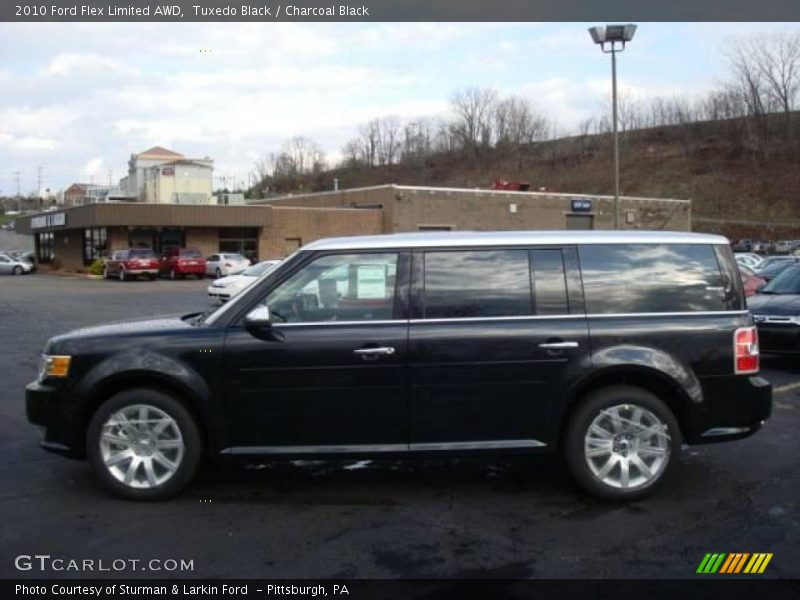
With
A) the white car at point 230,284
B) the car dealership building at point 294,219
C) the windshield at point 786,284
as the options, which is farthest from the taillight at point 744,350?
the car dealership building at point 294,219

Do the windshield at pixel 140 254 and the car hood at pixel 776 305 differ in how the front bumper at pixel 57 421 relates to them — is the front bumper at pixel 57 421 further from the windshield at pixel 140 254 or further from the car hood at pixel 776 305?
the windshield at pixel 140 254

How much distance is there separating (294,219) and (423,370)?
44.9 m

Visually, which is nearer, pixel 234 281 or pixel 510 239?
pixel 510 239

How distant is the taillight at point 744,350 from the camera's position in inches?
209

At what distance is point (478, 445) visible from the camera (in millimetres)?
5195

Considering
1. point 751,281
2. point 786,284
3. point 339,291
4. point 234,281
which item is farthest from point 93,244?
point 339,291

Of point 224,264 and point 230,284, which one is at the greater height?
point 224,264

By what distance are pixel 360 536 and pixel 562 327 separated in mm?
1924

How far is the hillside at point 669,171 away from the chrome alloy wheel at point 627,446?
77.8 meters

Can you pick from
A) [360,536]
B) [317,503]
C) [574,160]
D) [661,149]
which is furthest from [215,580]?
[574,160]

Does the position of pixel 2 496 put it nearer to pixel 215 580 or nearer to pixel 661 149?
pixel 215 580

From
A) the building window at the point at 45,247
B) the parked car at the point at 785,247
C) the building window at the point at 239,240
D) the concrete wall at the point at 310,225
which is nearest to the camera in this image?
the building window at the point at 239,240

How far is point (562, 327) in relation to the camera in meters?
5.23

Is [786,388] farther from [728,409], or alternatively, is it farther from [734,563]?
[734,563]
